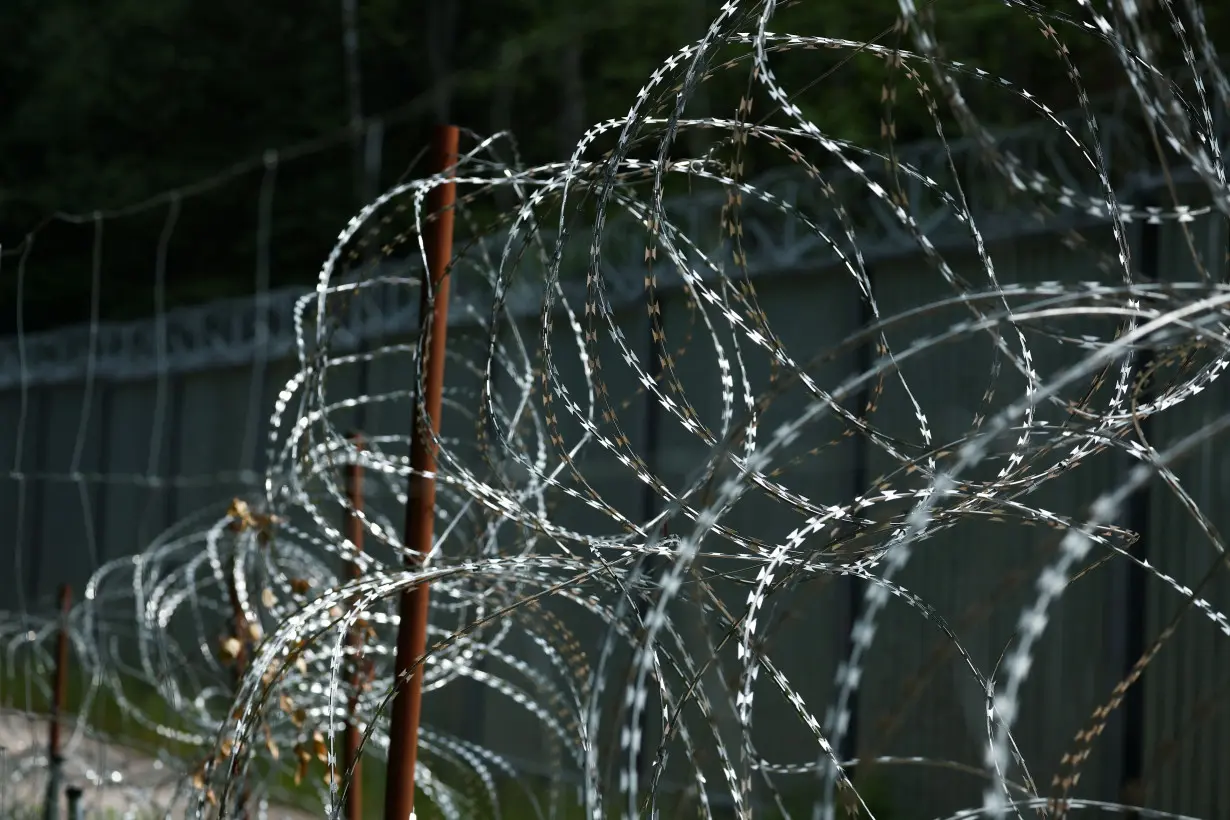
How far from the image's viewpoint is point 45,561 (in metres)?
11.1

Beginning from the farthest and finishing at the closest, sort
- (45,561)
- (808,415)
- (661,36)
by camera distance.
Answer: (661,36) < (45,561) < (808,415)

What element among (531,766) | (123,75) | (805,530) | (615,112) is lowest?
(531,766)

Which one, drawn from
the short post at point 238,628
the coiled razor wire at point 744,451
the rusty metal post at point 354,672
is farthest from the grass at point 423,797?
the coiled razor wire at point 744,451

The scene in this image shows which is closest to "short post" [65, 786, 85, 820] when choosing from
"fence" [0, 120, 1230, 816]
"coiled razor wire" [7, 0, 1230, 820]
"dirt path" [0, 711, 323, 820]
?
"dirt path" [0, 711, 323, 820]

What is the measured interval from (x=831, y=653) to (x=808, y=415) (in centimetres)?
446

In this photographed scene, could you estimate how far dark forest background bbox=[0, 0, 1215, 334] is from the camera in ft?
43.9

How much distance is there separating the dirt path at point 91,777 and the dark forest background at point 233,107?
7038 mm

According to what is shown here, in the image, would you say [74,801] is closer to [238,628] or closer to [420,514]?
[238,628]

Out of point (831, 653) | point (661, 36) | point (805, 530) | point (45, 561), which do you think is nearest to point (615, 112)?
point (661, 36)

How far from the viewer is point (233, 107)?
1639 centimetres

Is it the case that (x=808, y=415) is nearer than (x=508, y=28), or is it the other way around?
(x=808, y=415)

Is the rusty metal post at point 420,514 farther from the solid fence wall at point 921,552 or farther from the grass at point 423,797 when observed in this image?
the grass at point 423,797

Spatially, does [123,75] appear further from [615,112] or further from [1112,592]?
[1112,592]

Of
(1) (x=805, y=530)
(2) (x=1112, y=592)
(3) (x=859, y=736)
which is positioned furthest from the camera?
(3) (x=859, y=736)
